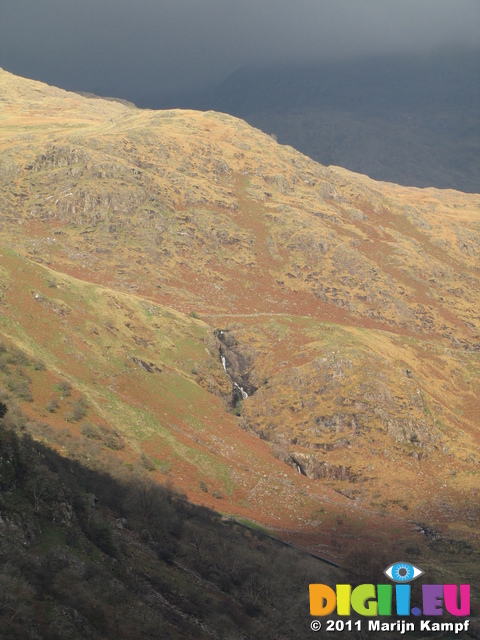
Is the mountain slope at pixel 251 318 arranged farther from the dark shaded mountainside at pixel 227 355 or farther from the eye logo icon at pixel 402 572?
the eye logo icon at pixel 402 572

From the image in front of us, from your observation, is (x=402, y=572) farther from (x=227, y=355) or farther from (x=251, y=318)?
(x=251, y=318)

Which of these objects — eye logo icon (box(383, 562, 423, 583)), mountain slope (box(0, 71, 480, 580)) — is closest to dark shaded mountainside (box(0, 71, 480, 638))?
mountain slope (box(0, 71, 480, 580))

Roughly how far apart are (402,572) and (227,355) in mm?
60016

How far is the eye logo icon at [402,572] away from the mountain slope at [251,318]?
9.82 m

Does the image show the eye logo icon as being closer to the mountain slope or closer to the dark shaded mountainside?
the dark shaded mountainside

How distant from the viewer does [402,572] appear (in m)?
48.6

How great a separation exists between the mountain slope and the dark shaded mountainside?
1.42 feet

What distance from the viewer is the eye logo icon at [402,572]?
4684 cm

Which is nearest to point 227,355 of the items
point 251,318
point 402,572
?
point 251,318

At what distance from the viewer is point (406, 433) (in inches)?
3474

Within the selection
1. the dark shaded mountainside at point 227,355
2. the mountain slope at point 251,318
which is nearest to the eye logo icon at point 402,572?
the dark shaded mountainside at point 227,355

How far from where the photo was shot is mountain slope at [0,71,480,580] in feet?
238

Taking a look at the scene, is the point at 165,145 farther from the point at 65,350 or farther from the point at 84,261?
the point at 65,350

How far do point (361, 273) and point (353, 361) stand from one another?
165 ft
